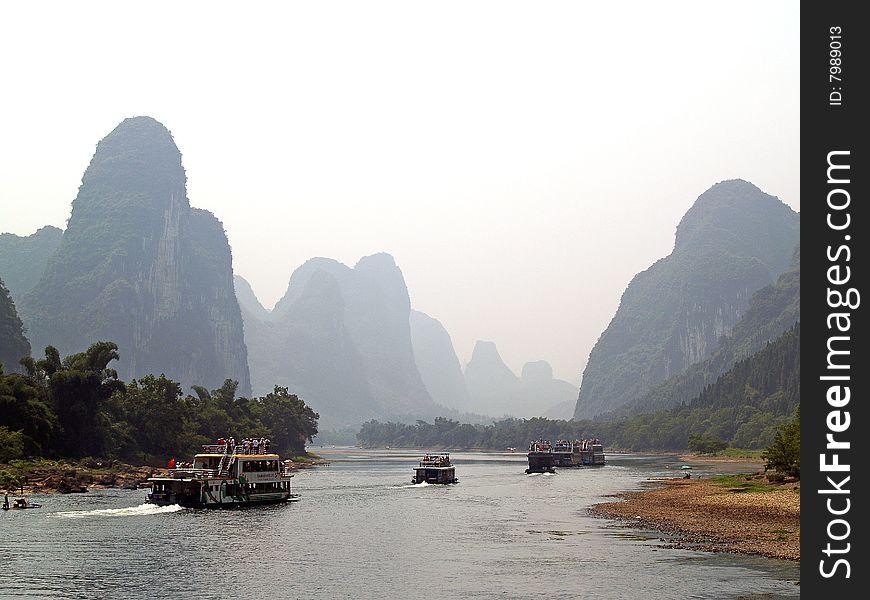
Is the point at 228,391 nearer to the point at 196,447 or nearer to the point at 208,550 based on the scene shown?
the point at 196,447

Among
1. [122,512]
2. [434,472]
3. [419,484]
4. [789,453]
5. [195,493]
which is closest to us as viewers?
[122,512]

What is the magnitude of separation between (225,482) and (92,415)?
5036 centimetres

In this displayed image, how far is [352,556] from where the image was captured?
5425 centimetres

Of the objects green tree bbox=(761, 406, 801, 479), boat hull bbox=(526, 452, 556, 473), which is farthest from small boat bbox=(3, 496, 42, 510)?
boat hull bbox=(526, 452, 556, 473)

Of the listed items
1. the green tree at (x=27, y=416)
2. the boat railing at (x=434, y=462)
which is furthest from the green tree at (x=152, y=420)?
the boat railing at (x=434, y=462)

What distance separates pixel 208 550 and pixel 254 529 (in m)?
12.2

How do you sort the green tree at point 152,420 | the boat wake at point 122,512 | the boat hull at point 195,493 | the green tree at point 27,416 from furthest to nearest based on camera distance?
the green tree at point 152,420 < the green tree at point 27,416 < the boat hull at point 195,493 < the boat wake at point 122,512

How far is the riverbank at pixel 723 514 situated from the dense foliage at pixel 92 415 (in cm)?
7319

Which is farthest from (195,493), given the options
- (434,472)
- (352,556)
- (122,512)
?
(434,472)

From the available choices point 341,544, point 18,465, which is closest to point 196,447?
point 18,465

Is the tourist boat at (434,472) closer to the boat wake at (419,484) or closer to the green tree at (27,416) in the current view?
the boat wake at (419,484)

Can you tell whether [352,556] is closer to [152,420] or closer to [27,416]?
[27,416]

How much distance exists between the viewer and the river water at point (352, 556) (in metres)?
41.8
